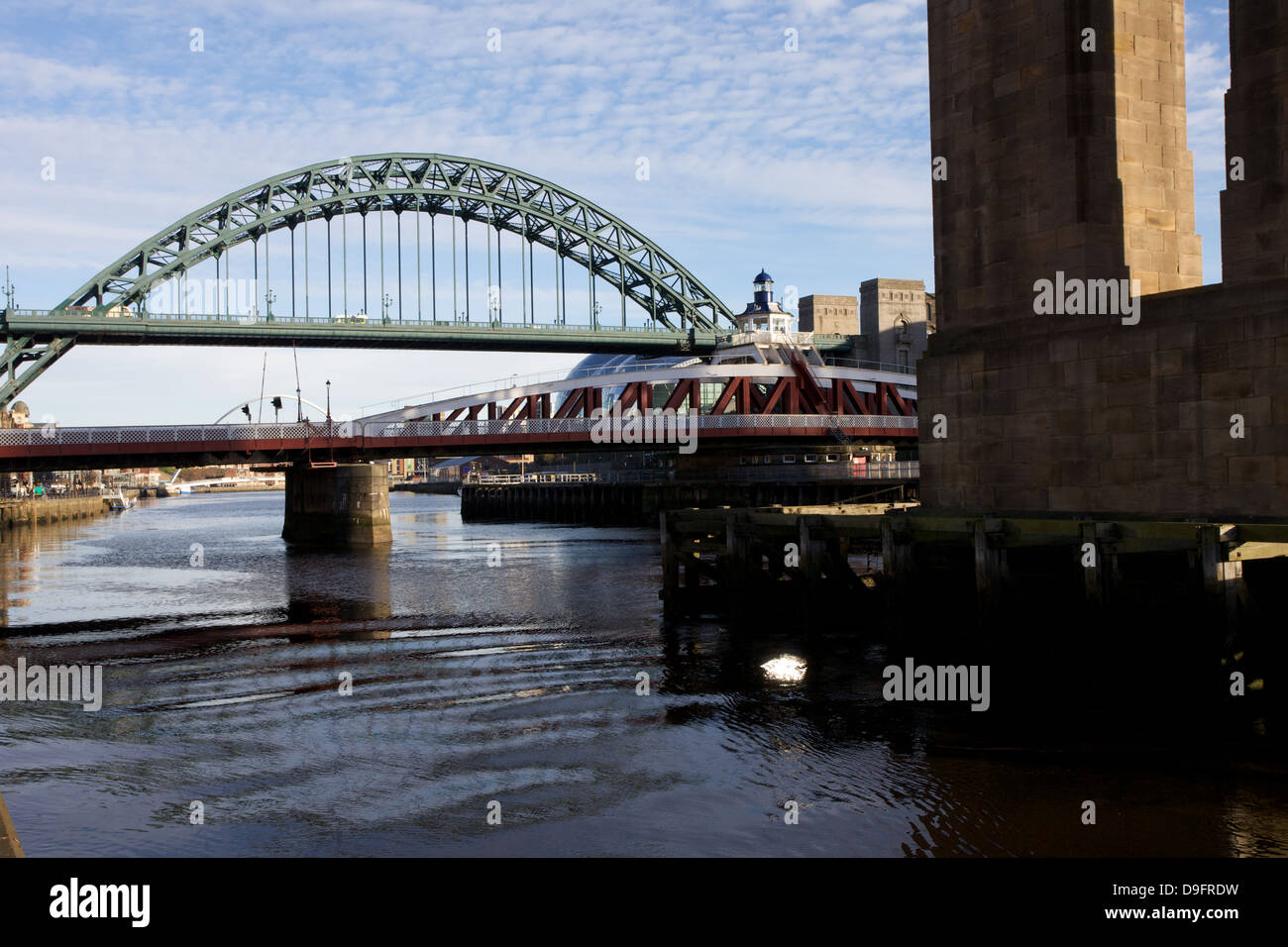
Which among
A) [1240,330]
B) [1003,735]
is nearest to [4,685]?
[1003,735]

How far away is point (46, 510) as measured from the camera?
13412 cm

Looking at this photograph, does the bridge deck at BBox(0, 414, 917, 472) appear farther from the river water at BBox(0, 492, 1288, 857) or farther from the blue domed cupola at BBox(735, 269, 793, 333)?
the blue domed cupola at BBox(735, 269, 793, 333)

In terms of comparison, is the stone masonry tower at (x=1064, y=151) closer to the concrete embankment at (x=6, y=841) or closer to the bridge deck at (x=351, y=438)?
the concrete embankment at (x=6, y=841)

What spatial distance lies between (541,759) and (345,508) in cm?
6338

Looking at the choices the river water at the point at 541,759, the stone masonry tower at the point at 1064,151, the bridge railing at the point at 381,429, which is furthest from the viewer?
A: the bridge railing at the point at 381,429

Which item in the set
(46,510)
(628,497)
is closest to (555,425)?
(628,497)

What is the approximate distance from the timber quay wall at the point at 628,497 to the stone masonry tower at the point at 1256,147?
33097 millimetres

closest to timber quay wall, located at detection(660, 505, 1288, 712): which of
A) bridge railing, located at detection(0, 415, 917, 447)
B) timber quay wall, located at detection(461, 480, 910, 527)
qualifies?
timber quay wall, located at detection(461, 480, 910, 527)

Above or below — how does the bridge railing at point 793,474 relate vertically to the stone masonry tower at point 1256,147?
below

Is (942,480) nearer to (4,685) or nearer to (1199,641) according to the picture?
(1199,641)

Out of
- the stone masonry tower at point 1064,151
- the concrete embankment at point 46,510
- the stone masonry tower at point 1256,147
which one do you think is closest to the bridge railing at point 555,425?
the stone masonry tower at point 1064,151

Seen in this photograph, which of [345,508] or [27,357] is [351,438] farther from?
[27,357]

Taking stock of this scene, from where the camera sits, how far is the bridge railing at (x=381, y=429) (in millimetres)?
64806

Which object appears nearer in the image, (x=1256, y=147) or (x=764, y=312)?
(x=1256, y=147)
